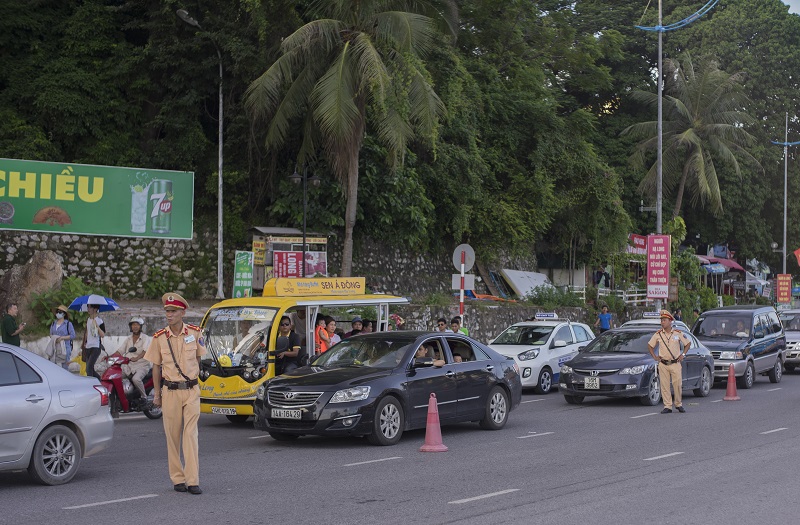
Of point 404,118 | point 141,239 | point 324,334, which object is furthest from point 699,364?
point 141,239

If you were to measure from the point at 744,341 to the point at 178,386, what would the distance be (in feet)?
56.2

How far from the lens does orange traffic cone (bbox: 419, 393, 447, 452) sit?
12.2 metres

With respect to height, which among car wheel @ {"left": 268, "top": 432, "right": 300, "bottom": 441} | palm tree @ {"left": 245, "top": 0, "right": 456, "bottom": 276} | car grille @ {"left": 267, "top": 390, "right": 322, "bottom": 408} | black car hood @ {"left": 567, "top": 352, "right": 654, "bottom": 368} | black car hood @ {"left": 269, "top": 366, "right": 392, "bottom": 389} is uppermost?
palm tree @ {"left": 245, "top": 0, "right": 456, "bottom": 276}

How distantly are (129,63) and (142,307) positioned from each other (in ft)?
28.1

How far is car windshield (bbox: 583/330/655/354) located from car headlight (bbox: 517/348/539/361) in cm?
187

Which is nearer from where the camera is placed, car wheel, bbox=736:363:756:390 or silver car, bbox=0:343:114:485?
silver car, bbox=0:343:114:485

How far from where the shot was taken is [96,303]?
1783cm

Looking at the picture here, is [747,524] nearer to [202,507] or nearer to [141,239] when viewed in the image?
[202,507]

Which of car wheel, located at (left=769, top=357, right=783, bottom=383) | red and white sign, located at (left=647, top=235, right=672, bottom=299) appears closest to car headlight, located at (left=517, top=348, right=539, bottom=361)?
car wheel, located at (left=769, top=357, right=783, bottom=383)

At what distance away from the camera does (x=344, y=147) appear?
1036 inches

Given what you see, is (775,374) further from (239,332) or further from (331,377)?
(331,377)

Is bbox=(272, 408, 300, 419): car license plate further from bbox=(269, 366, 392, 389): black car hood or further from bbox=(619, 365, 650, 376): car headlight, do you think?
bbox=(619, 365, 650, 376): car headlight

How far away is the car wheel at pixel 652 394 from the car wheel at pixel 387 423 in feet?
22.9

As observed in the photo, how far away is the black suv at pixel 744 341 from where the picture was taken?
882 inches
